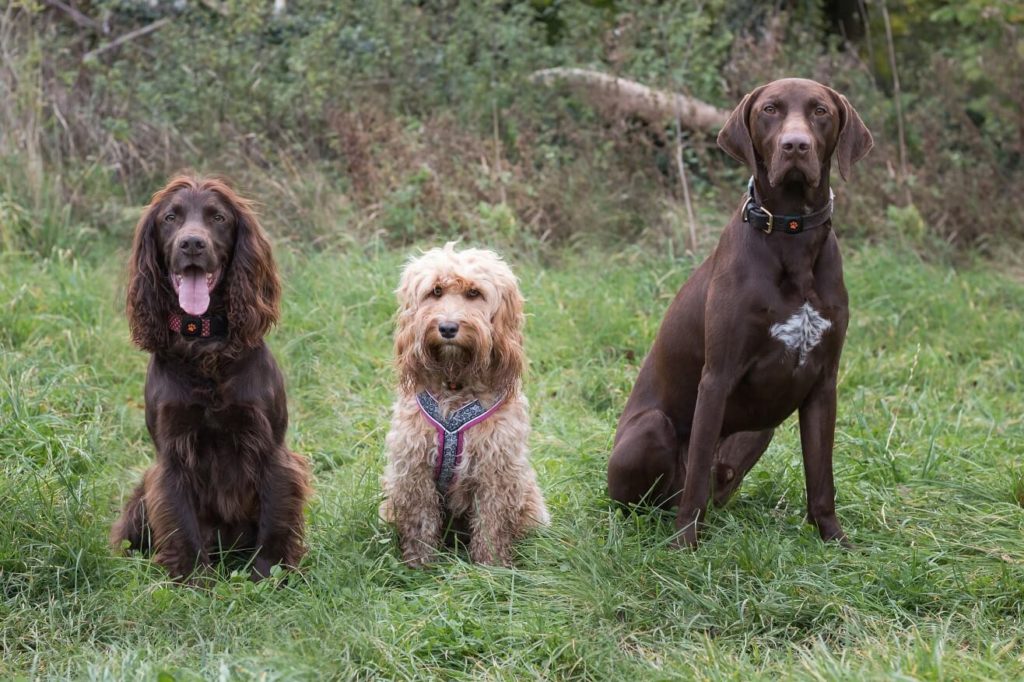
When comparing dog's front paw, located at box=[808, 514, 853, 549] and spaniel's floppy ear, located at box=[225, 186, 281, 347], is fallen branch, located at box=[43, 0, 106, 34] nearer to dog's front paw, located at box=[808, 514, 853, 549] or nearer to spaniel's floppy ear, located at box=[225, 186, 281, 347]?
spaniel's floppy ear, located at box=[225, 186, 281, 347]

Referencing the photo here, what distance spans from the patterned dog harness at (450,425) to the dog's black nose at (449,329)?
34 centimetres

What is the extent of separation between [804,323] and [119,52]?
8.40 meters

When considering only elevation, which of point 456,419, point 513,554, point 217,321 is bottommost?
point 513,554

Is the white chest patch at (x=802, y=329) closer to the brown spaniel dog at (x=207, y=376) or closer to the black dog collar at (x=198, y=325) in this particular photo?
the brown spaniel dog at (x=207, y=376)

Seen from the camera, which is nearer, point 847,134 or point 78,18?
point 847,134

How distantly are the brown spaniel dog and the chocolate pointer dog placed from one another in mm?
1368

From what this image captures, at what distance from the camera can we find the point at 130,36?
10539 millimetres

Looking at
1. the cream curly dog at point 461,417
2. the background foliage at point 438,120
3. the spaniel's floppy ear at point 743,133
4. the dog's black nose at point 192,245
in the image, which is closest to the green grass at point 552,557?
the cream curly dog at point 461,417

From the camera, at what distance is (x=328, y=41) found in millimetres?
10453

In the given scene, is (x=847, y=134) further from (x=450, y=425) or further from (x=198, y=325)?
(x=198, y=325)

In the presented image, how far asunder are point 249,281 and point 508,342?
98 centimetres

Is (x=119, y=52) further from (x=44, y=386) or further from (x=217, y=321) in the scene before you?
(x=217, y=321)

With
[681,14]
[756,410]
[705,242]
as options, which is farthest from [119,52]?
[756,410]

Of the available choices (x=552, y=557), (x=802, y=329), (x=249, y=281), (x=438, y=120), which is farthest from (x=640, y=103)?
(x=552, y=557)
